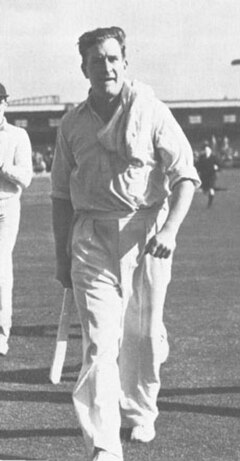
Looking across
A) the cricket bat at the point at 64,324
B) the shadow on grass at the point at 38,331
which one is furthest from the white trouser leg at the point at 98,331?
the shadow on grass at the point at 38,331

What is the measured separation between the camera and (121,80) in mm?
5879

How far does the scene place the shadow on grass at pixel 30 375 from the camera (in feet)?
26.8

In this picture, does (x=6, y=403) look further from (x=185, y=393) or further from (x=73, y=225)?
(x=73, y=225)

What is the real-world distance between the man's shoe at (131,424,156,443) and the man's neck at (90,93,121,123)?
5.37ft

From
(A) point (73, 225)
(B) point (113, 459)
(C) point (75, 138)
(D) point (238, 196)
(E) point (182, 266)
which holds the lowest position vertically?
(D) point (238, 196)

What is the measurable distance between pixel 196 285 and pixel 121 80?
8.15 metres

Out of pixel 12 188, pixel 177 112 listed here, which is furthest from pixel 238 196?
pixel 177 112

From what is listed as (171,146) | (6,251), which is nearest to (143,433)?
(171,146)

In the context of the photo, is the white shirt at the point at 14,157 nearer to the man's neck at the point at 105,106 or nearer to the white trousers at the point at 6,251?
the white trousers at the point at 6,251

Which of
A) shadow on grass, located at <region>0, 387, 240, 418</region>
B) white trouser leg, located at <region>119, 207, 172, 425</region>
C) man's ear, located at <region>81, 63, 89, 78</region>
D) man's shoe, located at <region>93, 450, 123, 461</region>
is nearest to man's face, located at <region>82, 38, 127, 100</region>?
man's ear, located at <region>81, 63, 89, 78</region>

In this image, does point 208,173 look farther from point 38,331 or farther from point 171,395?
point 171,395

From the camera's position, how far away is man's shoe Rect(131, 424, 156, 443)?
6352mm

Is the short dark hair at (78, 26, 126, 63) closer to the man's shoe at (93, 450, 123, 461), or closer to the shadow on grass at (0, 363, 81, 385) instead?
the man's shoe at (93, 450, 123, 461)

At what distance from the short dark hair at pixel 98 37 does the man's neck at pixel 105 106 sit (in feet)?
0.66
